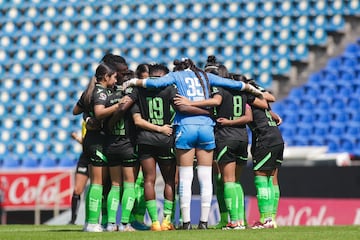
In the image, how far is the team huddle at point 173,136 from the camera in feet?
32.5

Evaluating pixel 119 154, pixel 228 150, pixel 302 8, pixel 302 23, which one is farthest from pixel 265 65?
pixel 119 154

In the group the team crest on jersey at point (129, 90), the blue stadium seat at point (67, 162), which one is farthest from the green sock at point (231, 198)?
the blue stadium seat at point (67, 162)

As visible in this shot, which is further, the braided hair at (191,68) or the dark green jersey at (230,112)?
the dark green jersey at (230,112)

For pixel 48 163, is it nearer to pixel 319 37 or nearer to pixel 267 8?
pixel 267 8

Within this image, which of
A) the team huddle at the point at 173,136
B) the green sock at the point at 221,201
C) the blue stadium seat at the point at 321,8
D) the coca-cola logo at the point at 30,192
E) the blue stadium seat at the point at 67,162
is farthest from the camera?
the blue stadium seat at the point at 321,8

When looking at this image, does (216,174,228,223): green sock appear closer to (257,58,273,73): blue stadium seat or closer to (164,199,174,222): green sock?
(164,199,174,222): green sock

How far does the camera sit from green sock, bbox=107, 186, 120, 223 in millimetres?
10414

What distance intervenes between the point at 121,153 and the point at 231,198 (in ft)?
4.43

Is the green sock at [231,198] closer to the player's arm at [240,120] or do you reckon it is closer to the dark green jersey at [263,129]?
the player's arm at [240,120]

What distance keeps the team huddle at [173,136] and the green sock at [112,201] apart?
13mm

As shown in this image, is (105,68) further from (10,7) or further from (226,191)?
(10,7)

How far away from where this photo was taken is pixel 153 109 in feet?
33.6

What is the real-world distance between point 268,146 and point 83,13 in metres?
15.7

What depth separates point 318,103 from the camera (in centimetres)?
2273
